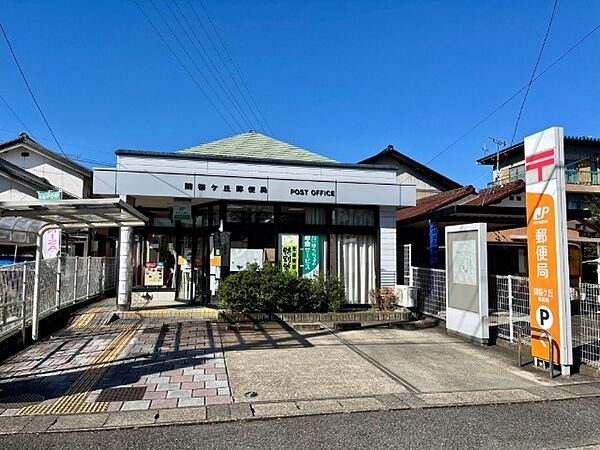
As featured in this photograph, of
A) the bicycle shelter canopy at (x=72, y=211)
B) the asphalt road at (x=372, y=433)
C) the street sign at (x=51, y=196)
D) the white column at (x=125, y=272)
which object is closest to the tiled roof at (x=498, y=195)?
the asphalt road at (x=372, y=433)

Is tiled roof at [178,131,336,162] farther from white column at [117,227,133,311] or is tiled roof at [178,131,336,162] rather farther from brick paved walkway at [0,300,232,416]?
brick paved walkway at [0,300,232,416]

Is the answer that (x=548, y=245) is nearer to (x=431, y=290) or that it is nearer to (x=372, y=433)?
(x=372, y=433)

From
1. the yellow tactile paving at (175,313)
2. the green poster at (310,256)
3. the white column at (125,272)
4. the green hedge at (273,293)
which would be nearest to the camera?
the green hedge at (273,293)

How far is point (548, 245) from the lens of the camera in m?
6.29

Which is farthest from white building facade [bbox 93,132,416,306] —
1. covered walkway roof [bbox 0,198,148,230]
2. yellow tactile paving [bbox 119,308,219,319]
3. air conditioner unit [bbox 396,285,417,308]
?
covered walkway roof [bbox 0,198,148,230]

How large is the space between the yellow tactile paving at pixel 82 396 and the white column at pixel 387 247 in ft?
23.1

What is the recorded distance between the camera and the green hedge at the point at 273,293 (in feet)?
33.4

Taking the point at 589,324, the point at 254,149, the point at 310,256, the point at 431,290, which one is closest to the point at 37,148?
the point at 254,149

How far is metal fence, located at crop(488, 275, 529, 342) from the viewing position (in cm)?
766

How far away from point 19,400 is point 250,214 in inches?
283

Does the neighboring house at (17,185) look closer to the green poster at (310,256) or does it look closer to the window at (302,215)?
the window at (302,215)

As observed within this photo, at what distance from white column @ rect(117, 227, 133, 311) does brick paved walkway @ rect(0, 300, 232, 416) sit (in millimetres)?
1497

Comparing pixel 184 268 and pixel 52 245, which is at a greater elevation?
pixel 52 245

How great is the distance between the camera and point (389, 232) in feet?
39.5
